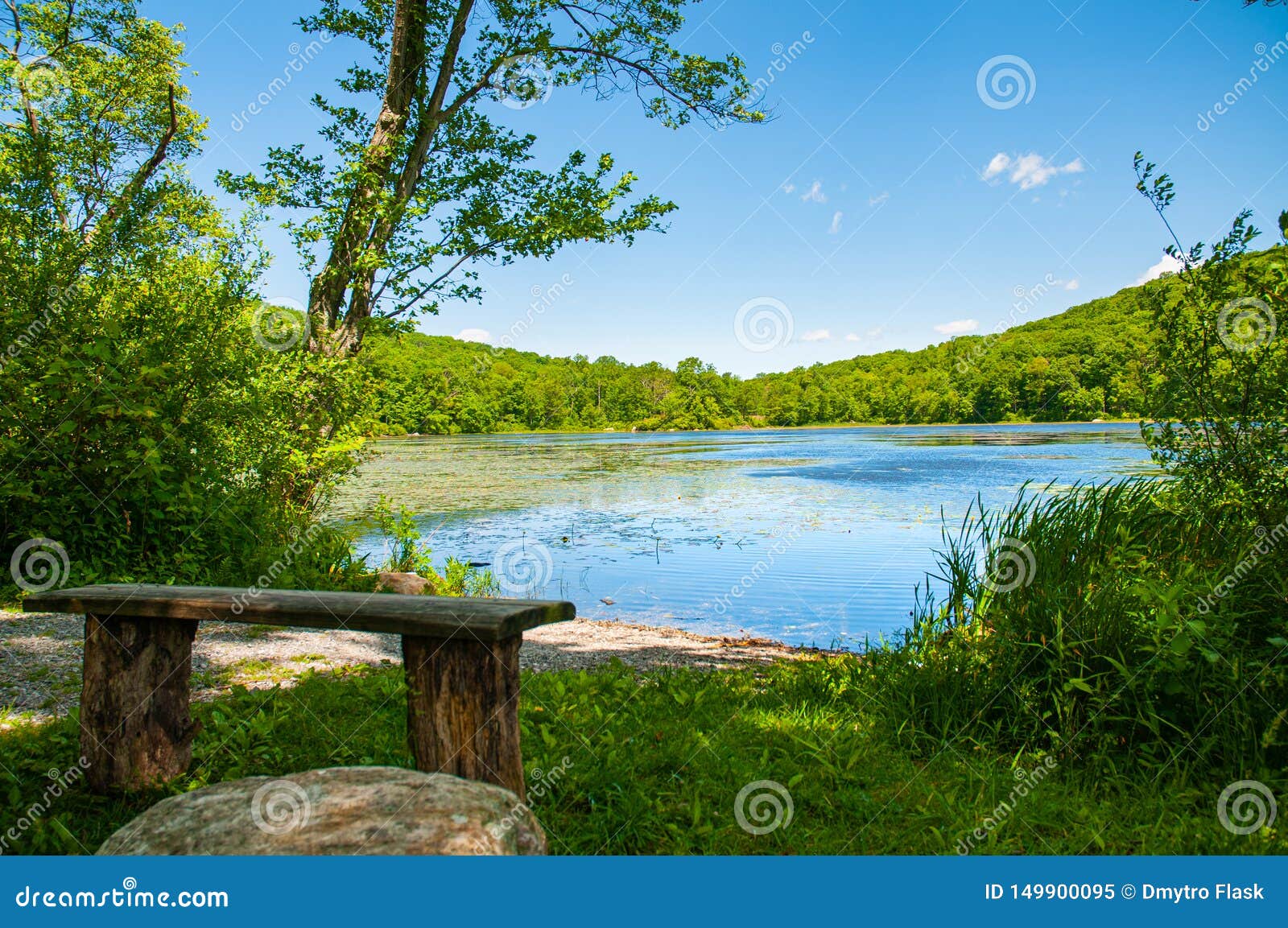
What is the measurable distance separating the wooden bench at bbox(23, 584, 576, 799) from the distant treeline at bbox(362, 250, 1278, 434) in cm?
861

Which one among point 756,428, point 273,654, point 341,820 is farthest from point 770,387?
point 341,820

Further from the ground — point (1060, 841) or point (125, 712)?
point (125, 712)

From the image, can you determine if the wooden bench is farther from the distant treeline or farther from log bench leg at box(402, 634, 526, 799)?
the distant treeline

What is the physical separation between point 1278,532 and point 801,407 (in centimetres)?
9544

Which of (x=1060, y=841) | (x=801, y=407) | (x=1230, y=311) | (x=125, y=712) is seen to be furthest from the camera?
(x=801, y=407)

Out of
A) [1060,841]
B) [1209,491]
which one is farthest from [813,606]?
[1060,841]

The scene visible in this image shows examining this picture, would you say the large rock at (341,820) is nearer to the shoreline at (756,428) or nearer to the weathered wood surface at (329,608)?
the weathered wood surface at (329,608)

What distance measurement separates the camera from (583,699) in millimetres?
4223

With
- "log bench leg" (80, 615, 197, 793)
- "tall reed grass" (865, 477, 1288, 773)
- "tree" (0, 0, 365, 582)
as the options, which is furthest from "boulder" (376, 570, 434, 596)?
"tall reed grass" (865, 477, 1288, 773)

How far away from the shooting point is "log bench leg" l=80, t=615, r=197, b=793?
130 inches

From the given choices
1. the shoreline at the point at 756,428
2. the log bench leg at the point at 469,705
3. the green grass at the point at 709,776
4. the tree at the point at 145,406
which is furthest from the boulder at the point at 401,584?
the shoreline at the point at 756,428

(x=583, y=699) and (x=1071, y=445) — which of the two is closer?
(x=583, y=699)

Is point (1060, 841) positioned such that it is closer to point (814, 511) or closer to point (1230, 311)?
point (1230, 311)

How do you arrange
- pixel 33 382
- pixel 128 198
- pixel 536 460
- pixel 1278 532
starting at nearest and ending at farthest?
pixel 1278 532, pixel 33 382, pixel 128 198, pixel 536 460
